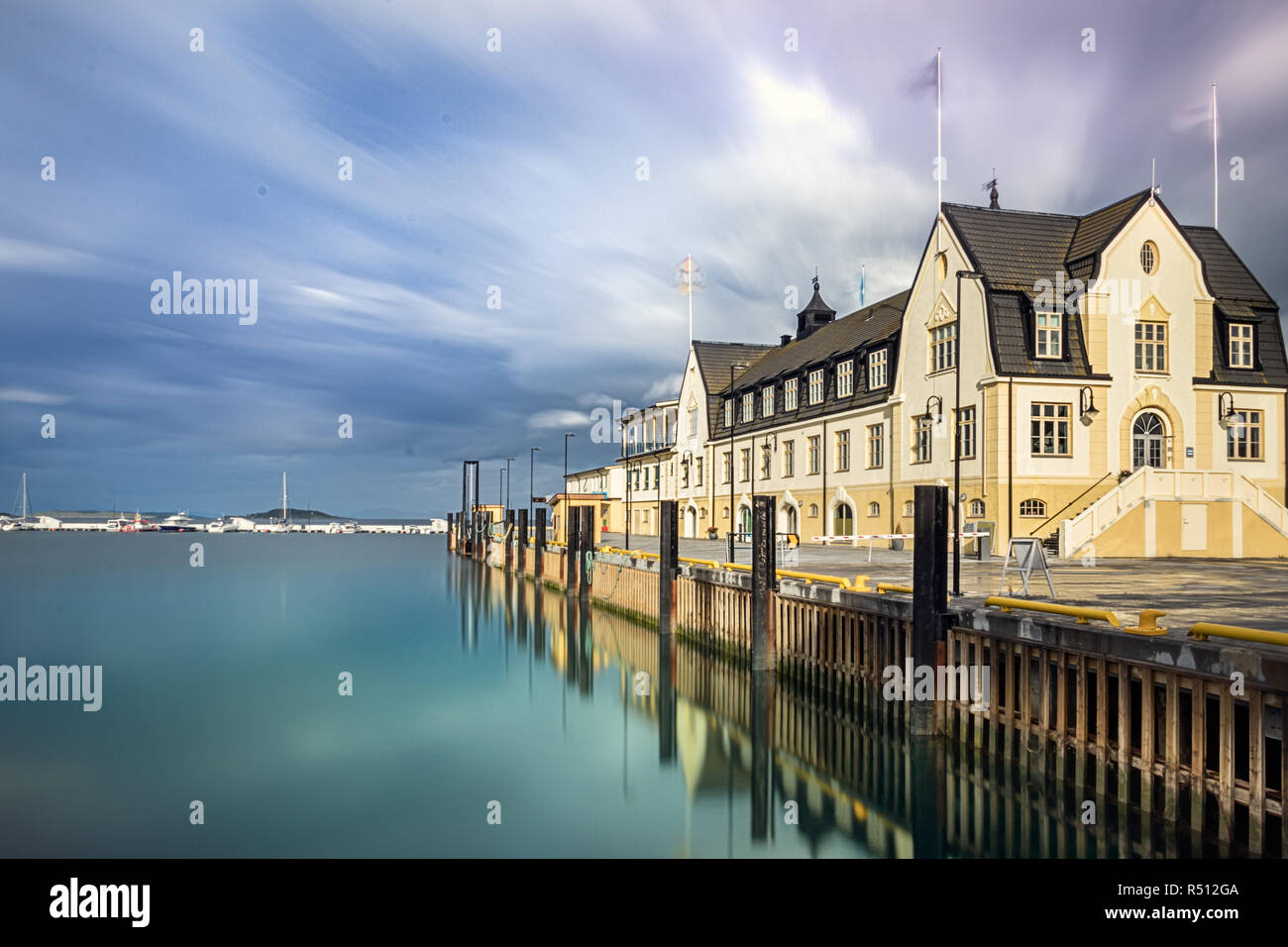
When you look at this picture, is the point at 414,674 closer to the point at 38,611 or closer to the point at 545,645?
the point at 545,645

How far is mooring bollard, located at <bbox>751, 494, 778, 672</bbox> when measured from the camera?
852 inches

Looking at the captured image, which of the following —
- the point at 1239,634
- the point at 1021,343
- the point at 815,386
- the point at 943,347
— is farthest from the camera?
the point at 815,386

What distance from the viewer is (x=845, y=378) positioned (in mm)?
47531

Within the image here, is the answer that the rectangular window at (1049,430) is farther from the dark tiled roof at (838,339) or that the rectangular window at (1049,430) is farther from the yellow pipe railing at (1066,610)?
the yellow pipe railing at (1066,610)

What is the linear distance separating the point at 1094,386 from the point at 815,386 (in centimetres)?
1821

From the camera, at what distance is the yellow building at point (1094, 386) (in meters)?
31.5

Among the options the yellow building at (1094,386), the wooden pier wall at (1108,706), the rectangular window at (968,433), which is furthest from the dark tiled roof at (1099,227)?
the wooden pier wall at (1108,706)

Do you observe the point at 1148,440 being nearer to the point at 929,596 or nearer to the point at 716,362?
the point at 929,596

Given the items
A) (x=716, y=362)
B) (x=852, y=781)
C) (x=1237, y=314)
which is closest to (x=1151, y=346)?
(x=1237, y=314)

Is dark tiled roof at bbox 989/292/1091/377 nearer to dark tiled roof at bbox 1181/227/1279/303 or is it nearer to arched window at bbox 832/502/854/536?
dark tiled roof at bbox 1181/227/1279/303

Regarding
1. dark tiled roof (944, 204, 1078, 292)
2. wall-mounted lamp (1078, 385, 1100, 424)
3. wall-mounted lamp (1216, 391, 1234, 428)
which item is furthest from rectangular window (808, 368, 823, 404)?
wall-mounted lamp (1216, 391, 1234, 428)
